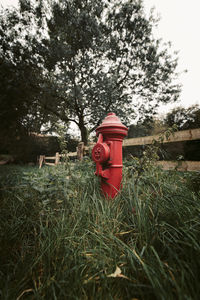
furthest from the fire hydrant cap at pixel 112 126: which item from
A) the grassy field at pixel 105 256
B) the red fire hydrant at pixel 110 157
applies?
the grassy field at pixel 105 256

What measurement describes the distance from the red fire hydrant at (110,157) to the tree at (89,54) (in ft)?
20.4

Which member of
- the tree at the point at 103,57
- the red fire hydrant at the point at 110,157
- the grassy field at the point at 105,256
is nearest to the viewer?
the grassy field at the point at 105,256

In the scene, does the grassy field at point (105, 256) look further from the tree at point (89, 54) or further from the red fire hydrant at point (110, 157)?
the tree at point (89, 54)

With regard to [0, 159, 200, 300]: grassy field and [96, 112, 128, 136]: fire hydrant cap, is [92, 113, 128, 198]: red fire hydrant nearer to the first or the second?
[96, 112, 128, 136]: fire hydrant cap

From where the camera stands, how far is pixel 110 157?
6.24 ft

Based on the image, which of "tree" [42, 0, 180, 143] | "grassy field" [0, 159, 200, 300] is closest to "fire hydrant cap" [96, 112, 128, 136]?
"grassy field" [0, 159, 200, 300]

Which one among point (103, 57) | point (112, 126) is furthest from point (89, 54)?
point (112, 126)

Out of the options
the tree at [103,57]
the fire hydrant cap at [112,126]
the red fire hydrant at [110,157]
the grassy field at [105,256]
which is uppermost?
the tree at [103,57]

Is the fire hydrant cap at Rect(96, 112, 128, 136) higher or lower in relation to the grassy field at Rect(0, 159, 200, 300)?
higher

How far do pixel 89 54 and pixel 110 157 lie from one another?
28.6 ft

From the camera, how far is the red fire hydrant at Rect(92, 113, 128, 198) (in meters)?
1.87

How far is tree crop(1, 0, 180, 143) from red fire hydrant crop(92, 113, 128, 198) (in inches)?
245

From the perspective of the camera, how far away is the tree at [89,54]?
25.1 feet

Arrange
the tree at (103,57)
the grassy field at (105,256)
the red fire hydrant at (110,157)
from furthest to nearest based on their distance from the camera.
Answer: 1. the tree at (103,57)
2. the red fire hydrant at (110,157)
3. the grassy field at (105,256)
